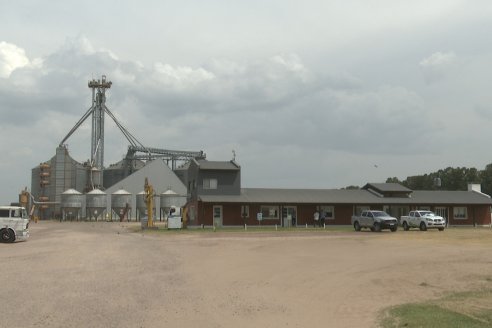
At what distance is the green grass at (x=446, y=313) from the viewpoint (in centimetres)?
1128

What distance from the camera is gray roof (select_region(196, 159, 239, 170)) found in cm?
6093

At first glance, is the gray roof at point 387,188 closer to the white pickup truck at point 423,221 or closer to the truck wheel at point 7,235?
the white pickup truck at point 423,221

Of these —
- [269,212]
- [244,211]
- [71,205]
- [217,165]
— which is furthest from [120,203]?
[269,212]

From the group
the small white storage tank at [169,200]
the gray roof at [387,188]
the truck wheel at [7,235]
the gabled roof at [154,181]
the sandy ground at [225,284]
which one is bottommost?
the sandy ground at [225,284]

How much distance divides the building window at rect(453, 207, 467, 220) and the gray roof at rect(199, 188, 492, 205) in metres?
1.07

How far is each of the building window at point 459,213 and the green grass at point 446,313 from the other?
53994mm

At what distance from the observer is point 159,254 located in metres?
26.9

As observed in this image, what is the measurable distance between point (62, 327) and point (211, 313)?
3.41 m

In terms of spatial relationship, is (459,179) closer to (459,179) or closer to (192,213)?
(459,179)

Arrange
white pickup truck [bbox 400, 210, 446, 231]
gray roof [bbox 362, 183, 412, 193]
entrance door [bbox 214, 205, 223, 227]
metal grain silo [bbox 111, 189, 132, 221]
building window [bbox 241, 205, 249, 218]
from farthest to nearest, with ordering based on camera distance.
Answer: metal grain silo [bbox 111, 189, 132, 221]
gray roof [bbox 362, 183, 412, 193]
building window [bbox 241, 205, 249, 218]
entrance door [bbox 214, 205, 223, 227]
white pickup truck [bbox 400, 210, 446, 231]

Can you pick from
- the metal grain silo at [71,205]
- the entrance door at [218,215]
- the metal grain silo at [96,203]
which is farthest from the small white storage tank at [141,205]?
the entrance door at [218,215]

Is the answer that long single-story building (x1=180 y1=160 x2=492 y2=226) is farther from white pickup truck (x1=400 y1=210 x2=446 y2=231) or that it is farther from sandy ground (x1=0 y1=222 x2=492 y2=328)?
sandy ground (x1=0 y1=222 x2=492 y2=328)

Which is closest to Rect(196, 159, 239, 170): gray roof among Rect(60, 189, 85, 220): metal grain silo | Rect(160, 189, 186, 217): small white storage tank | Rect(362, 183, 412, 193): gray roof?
Rect(362, 183, 412, 193): gray roof

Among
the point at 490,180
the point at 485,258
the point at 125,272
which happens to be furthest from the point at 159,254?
the point at 490,180
